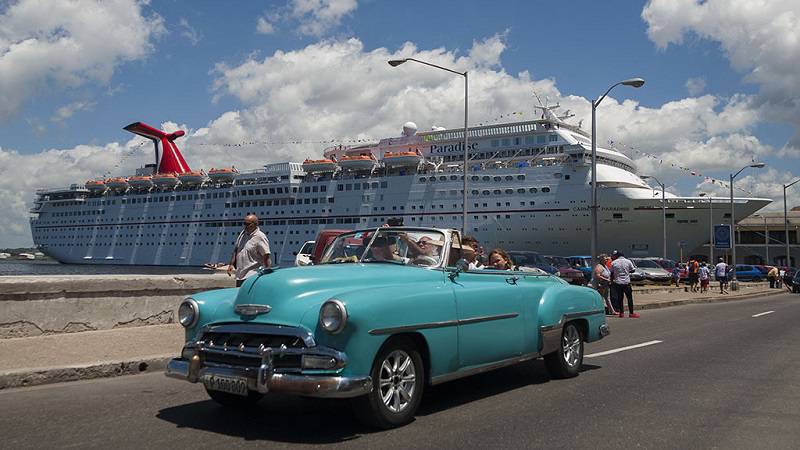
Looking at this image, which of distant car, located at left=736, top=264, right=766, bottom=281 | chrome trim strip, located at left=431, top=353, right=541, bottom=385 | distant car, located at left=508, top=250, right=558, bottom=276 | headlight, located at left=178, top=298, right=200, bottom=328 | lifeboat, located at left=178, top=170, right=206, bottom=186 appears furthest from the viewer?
lifeboat, located at left=178, top=170, right=206, bottom=186

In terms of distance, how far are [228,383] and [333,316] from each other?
90 centimetres

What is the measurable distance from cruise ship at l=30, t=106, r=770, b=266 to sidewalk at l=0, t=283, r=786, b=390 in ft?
147

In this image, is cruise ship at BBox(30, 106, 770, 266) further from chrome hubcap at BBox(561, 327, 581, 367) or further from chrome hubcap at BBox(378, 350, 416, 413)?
chrome hubcap at BBox(378, 350, 416, 413)

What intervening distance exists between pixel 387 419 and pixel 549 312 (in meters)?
2.48

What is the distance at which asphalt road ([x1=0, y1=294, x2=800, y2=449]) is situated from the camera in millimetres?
4609

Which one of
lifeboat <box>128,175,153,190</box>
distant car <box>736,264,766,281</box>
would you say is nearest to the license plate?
distant car <box>736,264,766,281</box>

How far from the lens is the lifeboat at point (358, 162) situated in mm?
61250

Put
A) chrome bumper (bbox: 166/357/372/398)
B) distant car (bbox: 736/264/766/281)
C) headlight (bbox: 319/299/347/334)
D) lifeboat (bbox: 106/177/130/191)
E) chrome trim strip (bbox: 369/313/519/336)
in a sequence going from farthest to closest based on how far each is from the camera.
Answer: lifeboat (bbox: 106/177/130/191) → distant car (bbox: 736/264/766/281) → chrome trim strip (bbox: 369/313/519/336) → headlight (bbox: 319/299/347/334) → chrome bumper (bbox: 166/357/372/398)

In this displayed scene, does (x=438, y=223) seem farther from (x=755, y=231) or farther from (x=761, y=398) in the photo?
(x=761, y=398)

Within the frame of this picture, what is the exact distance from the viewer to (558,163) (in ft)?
176

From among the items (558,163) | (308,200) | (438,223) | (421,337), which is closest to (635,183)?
(558,163)

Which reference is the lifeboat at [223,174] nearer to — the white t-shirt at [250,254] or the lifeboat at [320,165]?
the lifeboat at [320,165]

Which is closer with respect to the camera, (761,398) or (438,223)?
(761,398)

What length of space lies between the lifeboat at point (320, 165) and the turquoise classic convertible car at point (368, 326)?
58.4m
